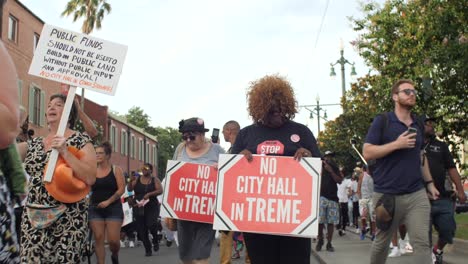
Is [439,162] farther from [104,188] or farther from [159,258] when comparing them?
[159,258]

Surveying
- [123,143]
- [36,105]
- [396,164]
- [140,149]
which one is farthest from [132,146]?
[396,164]

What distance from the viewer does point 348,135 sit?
143 feet

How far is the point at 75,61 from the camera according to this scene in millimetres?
5805

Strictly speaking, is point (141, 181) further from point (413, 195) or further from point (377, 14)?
point (413, 195)

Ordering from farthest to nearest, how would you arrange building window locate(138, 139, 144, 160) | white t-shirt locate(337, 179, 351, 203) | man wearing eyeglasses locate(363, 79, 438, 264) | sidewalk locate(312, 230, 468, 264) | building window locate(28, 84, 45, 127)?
building window locate(138, 139, 144, 160)
building window locate(28, 84, 45, 127)
white t-shirt locate(337, 179, 351, 203)
sidewalk locate(312, 230, 468, 264)
man wearing eyeglasses locate(363, 79, 438, 264)

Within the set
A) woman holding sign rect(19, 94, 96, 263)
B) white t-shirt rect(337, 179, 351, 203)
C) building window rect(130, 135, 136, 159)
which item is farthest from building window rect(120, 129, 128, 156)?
woman holding sign rect(19, 94, 96, 263)

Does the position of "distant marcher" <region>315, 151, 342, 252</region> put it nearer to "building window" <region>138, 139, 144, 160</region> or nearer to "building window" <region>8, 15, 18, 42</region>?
"building window" <region>8, 15, 18, 42</region>

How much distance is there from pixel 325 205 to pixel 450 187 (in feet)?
13.4

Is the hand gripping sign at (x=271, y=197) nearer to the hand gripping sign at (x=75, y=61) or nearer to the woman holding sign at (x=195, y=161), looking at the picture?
the woman holding sign at (x=195, y=161)

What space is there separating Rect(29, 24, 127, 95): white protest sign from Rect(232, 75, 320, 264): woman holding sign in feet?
4.82

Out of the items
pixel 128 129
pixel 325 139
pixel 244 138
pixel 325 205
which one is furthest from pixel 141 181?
pixel 128 129

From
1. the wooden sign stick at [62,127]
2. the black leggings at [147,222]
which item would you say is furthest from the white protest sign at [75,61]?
the black leggings at [147,222]

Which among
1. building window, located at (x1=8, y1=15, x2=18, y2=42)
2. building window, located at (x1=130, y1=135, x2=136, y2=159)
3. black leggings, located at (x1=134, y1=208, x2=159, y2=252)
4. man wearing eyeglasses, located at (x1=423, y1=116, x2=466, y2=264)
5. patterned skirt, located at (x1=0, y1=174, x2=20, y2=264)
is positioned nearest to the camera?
patterned skirt, located at (x1=0, y1=174, x2=20, y2=264)

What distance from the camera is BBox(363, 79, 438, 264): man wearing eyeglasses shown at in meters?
5.48
